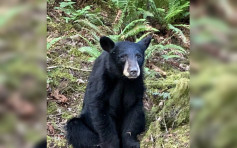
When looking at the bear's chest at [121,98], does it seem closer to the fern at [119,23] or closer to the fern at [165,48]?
the fern at [165,48]

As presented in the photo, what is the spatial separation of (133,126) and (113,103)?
403mm

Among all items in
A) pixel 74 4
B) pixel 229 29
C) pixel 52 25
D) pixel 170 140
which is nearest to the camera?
pixel 229 29

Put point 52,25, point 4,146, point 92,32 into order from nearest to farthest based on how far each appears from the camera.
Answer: point 4,146, point 92,32, point 52,25

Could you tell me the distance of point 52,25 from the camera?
7859 millimetres

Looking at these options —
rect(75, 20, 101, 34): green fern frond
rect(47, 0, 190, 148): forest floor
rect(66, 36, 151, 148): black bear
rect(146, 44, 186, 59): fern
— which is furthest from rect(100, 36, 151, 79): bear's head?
rect(75, 20, 101, 34): green fern frond

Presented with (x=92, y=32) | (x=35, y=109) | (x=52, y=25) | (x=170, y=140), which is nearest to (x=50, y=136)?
(x=170, y=140)

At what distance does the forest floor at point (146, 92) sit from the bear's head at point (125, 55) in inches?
32.7

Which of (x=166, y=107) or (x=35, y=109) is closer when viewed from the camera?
(x=35, y=109)

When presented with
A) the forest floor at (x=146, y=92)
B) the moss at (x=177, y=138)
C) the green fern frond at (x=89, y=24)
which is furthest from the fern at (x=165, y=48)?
the moss at (x=177, y=138)

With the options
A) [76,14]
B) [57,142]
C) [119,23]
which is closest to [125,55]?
[57,142]

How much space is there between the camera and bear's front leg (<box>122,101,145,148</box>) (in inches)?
185

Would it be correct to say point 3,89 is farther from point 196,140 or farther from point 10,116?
point 196,140

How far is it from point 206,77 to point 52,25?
7.36m

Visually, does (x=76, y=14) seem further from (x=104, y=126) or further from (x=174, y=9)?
(x=104, y=126)
